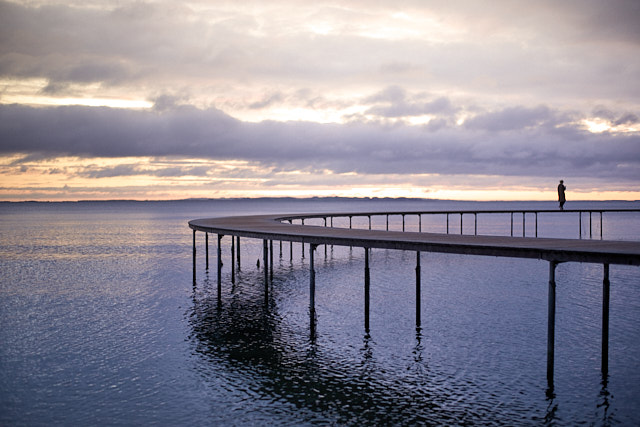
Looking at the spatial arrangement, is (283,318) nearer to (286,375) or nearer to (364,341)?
(364,341)

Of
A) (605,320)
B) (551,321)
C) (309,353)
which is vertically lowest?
(309,353)

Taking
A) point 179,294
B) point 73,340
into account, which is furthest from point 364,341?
point 179,294

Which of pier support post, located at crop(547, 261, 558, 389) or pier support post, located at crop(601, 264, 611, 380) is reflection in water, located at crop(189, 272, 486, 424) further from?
pier support post, located at crop(601, 264, 611, 380)

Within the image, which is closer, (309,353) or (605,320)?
(605,320)

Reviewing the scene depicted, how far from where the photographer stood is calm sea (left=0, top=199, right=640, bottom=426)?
435 inches

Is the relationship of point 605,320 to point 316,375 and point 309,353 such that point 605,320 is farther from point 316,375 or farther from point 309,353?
point 309,353

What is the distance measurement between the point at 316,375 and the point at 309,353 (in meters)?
1.76

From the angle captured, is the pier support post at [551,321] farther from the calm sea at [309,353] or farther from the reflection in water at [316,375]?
the reflection in water at [316,375]

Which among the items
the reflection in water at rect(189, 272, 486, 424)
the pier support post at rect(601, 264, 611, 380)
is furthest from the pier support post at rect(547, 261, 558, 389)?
the reflection in water at rect(189, 272, 486, 424)

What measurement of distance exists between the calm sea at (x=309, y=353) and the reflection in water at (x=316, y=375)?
49 millimetres

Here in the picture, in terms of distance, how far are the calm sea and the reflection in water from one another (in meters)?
0.05

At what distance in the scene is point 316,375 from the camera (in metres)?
13.0

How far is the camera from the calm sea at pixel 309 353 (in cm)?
1104

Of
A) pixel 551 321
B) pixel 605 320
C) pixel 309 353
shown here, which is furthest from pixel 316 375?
pixel 605 320
